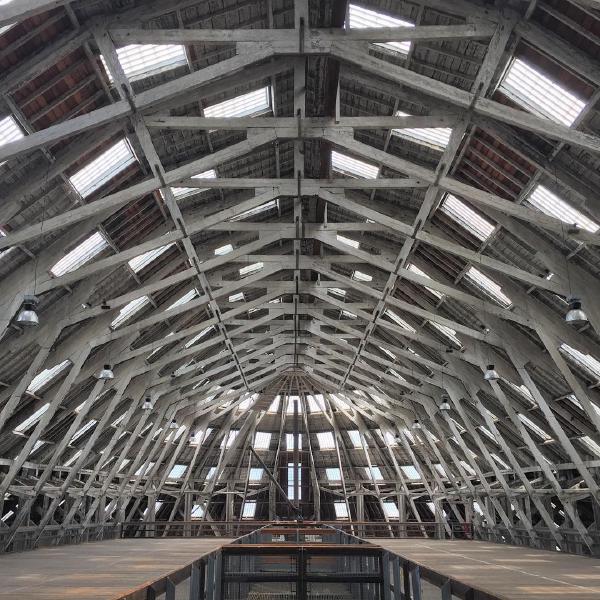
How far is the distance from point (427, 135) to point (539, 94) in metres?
3.27

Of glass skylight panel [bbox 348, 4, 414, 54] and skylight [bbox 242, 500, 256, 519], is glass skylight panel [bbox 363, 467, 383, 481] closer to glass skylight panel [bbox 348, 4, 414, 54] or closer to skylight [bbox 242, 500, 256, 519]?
skylight [bbox 242, 500, 256, 519]

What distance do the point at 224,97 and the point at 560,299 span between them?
32.3 ft

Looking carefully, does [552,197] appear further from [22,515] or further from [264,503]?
[264,503]

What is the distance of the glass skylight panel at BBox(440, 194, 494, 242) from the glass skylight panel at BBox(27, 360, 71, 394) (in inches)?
510

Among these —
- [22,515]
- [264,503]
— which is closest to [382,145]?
[22,515]

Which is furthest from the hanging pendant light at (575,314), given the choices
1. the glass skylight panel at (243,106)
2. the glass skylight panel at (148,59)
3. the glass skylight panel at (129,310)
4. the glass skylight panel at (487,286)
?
the glass skylight panel at (129,310)

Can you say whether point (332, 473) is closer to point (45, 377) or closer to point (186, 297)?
point (186, 297)

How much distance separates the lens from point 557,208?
1312 cm

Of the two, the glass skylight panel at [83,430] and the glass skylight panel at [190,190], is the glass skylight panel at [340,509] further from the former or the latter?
the glass skylight panel at [190,190]

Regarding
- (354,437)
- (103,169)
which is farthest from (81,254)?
(354,437)

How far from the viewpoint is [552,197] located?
12.9 metres

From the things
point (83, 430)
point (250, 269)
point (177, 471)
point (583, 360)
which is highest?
point (177, 471)

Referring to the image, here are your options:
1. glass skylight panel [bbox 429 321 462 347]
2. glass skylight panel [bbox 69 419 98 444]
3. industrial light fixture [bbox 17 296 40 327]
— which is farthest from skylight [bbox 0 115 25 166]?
glass skylight panel [bbox 69 419 98 444]

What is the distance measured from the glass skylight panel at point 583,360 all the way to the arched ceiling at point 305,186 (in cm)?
6
